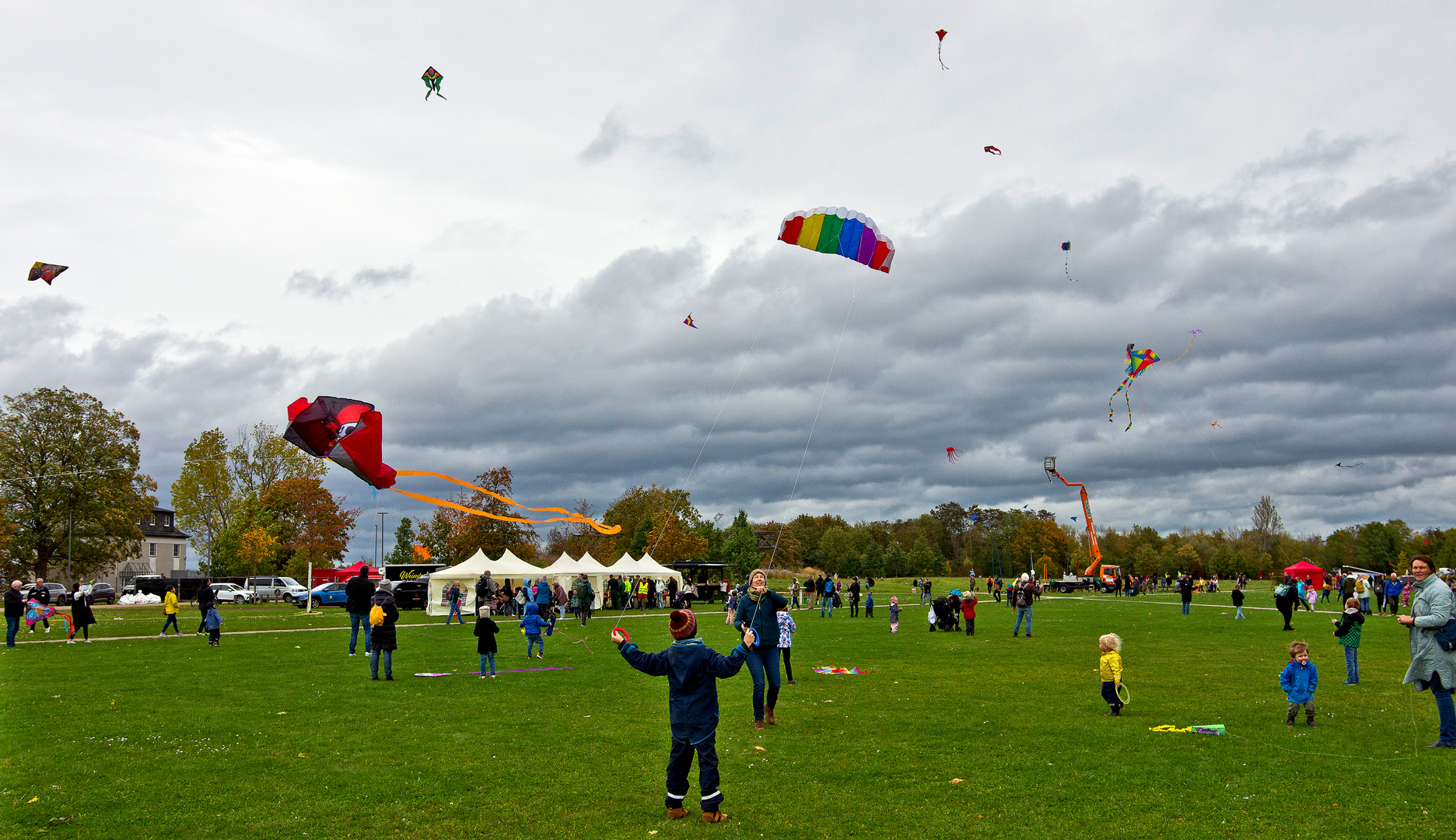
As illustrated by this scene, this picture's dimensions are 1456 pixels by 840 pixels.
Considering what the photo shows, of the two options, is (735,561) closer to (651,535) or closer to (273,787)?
(651,535)

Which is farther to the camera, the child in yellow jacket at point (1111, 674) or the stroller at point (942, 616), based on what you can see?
the stroller at point (942, 616)

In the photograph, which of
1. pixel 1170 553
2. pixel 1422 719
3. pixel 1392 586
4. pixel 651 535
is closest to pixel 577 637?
pixel 1422 719

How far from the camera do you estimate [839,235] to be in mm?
17094

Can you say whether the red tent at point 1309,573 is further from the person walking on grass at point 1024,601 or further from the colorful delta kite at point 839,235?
the colorful delta kite at point 839,235

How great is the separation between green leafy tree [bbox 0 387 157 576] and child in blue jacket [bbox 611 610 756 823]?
53.9 m

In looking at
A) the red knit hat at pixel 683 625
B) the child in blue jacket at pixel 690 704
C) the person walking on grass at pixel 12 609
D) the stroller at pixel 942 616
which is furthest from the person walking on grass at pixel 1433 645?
the person walking on grass at pixel 12 609

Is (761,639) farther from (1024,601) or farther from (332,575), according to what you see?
(332,575)

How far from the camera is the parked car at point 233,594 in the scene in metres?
49.9

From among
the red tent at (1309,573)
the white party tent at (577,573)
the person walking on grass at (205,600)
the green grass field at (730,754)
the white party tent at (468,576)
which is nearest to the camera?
the green grass field at (730,754)

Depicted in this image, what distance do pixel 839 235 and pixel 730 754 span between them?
1125cm

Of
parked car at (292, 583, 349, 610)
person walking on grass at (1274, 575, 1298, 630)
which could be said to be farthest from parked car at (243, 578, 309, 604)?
person walking on grass at (1274, 575, 1298, 630)

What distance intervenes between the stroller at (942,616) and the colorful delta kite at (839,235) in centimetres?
1099

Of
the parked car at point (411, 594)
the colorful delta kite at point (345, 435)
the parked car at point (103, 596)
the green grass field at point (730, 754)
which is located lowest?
the parked car at point (103, 596)

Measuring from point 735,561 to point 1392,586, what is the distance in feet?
167
